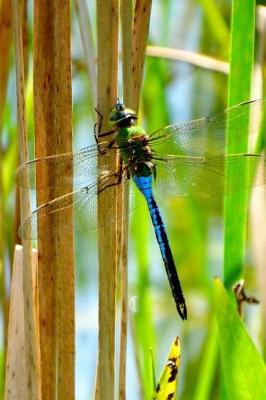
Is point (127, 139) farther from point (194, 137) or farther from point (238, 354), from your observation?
point (238, 354)

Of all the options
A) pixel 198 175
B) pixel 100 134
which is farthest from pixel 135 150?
pixel 100 134

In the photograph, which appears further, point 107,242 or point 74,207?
point 74,207

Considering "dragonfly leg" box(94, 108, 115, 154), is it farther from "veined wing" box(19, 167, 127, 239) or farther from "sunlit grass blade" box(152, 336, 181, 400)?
"sunlit grass blade" box(152, 336, 181, 400)

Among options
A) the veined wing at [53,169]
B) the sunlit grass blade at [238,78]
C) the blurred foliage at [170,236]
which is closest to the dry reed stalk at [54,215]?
the veined wing at [53,169]

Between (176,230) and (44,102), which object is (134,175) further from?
(176,230)

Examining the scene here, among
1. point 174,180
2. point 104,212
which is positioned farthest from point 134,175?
point 104,212

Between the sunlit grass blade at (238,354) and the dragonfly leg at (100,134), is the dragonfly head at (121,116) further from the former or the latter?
the sunlit grass blade at (238,354)
